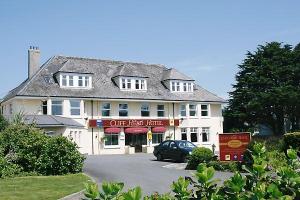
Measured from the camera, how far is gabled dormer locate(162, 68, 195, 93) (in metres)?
51.7

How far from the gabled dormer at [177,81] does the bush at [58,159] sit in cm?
2901

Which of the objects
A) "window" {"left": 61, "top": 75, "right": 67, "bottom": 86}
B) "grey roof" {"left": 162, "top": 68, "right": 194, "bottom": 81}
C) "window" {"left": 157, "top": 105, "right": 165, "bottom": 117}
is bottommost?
"window" {"left": 157, "top": 105, "right": 165, "bottom": 117}

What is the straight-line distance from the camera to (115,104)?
155 ft

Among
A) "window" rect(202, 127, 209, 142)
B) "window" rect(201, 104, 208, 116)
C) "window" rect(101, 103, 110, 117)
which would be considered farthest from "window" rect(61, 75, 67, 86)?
"window" rect(202, 127, 209, 142)

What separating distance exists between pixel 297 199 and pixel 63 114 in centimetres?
4117

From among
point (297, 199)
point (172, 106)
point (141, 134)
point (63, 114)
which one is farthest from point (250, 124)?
point (297, 199)

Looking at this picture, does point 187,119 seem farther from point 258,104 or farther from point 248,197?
point 248,197

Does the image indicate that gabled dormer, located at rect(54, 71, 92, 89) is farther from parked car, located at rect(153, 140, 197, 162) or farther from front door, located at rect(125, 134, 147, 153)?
parked car, located at rect(153, 140, 197, 162)

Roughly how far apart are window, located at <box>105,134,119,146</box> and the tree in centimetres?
1714

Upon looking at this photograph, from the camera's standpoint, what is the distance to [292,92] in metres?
50.7

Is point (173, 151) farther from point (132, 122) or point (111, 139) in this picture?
point (132, 122)

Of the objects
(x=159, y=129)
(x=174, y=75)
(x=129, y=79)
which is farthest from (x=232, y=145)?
(x=174, y=75)

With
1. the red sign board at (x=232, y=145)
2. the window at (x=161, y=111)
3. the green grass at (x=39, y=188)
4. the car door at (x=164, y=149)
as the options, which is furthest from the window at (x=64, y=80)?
the green grass at (x=39, y=188)

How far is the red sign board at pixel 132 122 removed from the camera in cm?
4512
